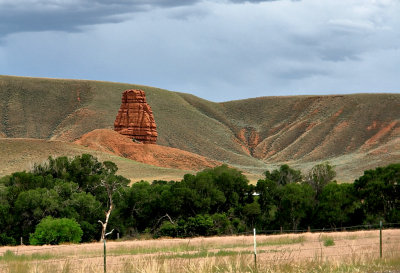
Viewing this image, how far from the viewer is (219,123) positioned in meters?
193

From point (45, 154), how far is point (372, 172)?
6148cm

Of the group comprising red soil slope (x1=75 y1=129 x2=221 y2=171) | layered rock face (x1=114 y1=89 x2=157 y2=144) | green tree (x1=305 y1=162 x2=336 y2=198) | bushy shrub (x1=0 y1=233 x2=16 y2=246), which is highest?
layered rock face (x1=114 y1=89 x2=157 y2=144)

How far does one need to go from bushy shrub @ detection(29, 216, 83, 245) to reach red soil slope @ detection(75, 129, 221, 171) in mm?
72831

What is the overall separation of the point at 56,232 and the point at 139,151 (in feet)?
260

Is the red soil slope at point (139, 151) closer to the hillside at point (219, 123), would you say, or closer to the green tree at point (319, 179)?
the hillside at point (219, 123)

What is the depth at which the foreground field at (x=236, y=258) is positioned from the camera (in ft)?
57.8

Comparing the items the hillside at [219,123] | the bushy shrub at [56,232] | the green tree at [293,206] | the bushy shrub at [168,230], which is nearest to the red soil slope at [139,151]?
the hillside at [219,123]

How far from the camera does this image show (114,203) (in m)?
47.2

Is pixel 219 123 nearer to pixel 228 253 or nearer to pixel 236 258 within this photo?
pixel 228 253

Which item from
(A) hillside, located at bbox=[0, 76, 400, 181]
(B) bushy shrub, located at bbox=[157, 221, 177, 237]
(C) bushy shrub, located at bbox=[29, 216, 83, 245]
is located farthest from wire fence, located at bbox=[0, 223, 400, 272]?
(A) hillside, located at bbox=[0, 76, 400, 181]

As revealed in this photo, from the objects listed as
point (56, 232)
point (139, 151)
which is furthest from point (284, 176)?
point (139, 151)

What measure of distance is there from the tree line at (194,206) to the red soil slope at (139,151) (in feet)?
213

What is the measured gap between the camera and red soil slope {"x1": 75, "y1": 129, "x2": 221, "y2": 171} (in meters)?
115

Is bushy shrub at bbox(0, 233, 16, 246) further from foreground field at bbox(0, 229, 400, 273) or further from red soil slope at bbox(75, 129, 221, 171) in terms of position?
red soil slope at bbox(75, 129, 221, 171)
